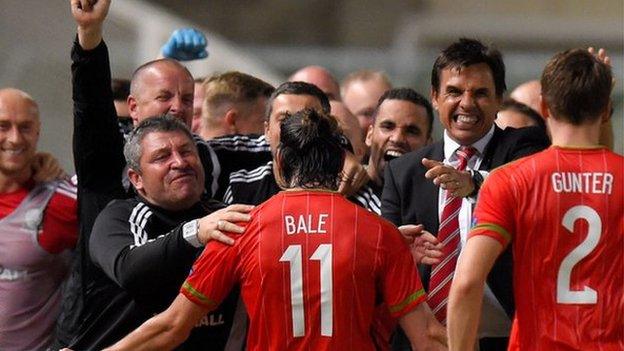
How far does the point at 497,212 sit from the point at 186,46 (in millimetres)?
4368

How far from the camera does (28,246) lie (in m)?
8.95

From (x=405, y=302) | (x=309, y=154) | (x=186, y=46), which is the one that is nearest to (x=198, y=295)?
(x=309, y=154)

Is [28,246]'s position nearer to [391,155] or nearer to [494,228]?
[391,155]

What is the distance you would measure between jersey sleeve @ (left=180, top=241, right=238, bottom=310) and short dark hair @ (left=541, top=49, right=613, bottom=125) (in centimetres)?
133

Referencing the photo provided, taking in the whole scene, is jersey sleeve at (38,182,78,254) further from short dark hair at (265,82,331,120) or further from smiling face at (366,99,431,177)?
smiling face at (366,99,431,177)

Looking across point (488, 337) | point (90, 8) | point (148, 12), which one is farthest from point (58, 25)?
point (488, 337)

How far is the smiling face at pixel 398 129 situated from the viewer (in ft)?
31.3

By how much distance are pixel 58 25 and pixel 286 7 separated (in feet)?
29.5

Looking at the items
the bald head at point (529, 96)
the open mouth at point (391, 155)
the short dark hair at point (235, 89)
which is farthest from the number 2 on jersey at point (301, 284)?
the bald head at point (529, 96)

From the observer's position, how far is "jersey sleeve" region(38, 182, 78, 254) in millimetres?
8969

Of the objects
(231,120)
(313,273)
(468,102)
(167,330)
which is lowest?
(167,330)

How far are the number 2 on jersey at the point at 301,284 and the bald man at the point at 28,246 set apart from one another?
7.47ft

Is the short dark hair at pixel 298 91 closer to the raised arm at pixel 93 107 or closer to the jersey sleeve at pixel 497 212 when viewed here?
the raised arm at pixel 93 107

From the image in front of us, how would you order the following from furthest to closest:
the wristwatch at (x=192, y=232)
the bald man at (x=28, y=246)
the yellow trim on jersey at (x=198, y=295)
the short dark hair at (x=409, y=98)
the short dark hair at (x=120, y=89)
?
the short dark hair at (x=120, y=89), the short dark hair at (x=409, y=98), the bald man at (x=28, y=246), the wristwatch at (x=192, y=232), the yellow trim on jersey at (x=198, y=295)
